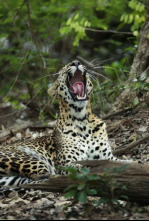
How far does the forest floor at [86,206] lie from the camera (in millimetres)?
4680

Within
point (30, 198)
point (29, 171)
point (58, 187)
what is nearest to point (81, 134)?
point (29, 171)

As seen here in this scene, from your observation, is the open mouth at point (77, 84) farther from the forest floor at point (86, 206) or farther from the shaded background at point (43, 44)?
the shaded background at point (43, 44)

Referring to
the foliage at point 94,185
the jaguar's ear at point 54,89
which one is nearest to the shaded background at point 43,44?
the jaguar's ear at point 54,89

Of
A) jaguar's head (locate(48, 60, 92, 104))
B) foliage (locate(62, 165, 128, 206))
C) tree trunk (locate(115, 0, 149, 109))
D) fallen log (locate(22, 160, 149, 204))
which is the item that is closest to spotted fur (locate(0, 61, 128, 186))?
jaguar's head (locate(48, 60, 92, 104))

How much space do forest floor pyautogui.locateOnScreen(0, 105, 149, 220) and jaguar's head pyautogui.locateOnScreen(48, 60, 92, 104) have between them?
154 cm

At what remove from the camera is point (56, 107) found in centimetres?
1255

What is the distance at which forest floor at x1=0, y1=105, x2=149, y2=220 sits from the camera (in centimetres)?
468

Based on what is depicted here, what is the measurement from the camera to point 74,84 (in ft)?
24.1

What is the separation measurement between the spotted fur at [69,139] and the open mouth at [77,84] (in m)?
Result: 0.02

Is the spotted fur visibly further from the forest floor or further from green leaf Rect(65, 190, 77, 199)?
green leaf Rect(65, 190, 77, 199)

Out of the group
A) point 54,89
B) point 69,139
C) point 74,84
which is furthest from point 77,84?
point 69,139

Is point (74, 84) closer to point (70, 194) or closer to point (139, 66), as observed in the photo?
point (139, 66)

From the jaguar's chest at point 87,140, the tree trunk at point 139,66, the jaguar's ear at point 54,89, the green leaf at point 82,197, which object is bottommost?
the green leaf at point 82,197

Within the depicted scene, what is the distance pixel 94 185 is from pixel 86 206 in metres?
0.24
